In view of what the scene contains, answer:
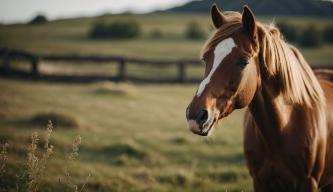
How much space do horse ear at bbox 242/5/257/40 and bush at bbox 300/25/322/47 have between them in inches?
1411

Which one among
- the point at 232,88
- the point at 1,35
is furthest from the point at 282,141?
the point at 1,35

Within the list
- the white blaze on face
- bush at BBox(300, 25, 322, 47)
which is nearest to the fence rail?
the white blaze on face

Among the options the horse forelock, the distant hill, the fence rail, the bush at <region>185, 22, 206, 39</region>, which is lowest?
the fence rail

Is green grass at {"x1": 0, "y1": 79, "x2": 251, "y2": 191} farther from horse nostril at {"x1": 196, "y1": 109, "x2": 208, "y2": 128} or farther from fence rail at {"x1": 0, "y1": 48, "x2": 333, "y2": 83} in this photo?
fence rail at {"x1": 0, "y1": 48, "x2": 333, "y2": 83}

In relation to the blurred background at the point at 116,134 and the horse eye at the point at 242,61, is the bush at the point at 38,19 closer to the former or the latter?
the blurred background at the point at 116,134

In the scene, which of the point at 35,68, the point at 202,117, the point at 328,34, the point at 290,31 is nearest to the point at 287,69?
the point at 202,117

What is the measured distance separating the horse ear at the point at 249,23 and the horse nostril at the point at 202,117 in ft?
2.74

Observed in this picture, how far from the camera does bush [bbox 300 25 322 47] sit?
1435 inches

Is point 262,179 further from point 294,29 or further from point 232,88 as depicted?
point 294,29

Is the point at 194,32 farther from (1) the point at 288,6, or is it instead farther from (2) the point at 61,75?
(1) the point at 288,6

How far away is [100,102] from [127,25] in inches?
1162

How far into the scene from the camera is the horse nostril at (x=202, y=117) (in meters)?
2.97

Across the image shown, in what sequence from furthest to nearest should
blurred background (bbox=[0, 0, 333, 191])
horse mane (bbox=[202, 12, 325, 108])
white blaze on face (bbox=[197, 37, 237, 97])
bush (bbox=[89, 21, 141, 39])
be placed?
1. bush (bbox=[89, 21, 141, 39])
2. blurred background (bbox=[0, 0, 333, 191])
3. horse mane (bbox=[202, 12, 325, 108])
4. white blaze on face (bbox=[197, 37, 237, 97])

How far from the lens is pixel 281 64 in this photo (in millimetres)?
3680
